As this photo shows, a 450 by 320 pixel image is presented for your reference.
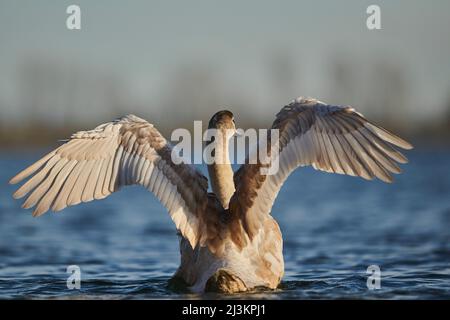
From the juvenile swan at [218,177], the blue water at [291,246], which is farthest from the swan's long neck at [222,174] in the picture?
the blue water at [291,246]

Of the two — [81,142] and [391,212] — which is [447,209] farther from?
[81,142]

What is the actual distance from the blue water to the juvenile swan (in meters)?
0.45

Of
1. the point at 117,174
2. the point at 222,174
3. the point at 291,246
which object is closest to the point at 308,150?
the point at 222,174

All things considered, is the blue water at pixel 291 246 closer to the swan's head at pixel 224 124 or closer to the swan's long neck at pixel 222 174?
the swan's long neck at pixel 222 174

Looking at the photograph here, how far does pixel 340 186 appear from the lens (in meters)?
37.2

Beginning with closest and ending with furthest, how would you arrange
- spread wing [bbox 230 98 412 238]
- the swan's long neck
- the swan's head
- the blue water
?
spread wing [bbox 230 98 412 238] → the swan's long neck → the swan's head → the blue water

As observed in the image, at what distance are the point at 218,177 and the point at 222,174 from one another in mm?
63

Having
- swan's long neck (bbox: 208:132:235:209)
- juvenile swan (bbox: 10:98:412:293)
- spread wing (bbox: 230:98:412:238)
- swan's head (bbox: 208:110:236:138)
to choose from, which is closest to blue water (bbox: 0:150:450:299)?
juvenile swan (bbox: 10:98:412:293)

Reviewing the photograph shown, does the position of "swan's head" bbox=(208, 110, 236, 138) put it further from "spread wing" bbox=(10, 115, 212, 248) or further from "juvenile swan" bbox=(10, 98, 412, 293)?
"spread wing" bbox=(10, 115, 212, 248)

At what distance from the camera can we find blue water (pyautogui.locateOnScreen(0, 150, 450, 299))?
11.4m

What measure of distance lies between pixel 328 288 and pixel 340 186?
2632 cm

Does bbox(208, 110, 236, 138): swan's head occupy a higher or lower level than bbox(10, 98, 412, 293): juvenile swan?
higher

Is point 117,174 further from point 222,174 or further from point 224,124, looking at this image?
point 224,124

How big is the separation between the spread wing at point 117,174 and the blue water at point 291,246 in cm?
108
